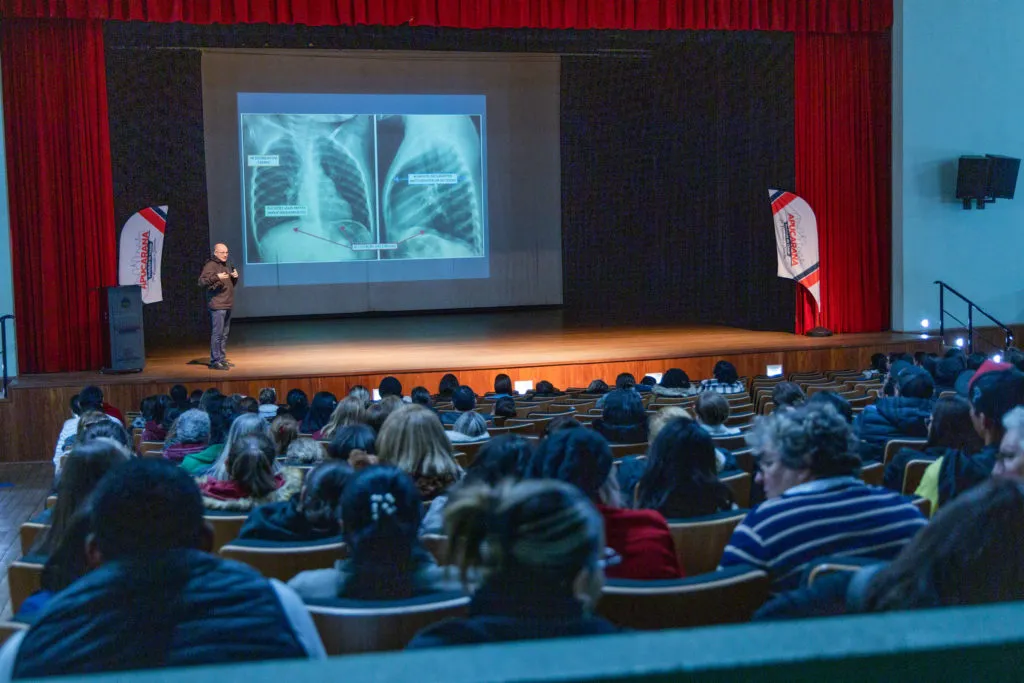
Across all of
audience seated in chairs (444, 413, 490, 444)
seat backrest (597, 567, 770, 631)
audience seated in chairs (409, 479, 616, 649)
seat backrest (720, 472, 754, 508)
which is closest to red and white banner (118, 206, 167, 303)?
audience seated in chairs (444, 413, 490, 444)

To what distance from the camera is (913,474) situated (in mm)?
3186

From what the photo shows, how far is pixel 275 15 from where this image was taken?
9289mm

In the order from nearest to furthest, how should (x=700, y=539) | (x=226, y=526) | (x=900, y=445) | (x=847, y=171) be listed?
1. (x=700, y=539)
2. (x=226, y=526)
3. (x=900, y=445)
4. (x=847, y=171)

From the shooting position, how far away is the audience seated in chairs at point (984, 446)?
2.82 metres

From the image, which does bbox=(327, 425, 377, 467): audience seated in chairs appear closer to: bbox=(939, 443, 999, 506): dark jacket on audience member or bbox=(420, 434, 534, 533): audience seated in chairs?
bbox=(420, 434, 534, 533): audience seated in chairs

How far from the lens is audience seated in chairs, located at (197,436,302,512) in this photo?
10.6 ft

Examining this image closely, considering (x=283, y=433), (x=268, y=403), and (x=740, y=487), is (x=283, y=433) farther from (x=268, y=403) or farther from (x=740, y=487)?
(x=268, y=403)

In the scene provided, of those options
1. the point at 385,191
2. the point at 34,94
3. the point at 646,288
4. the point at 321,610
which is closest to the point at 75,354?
the point at 34,94

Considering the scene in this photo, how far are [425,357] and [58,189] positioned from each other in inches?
132

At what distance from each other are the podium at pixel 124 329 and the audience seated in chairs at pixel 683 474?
690cm

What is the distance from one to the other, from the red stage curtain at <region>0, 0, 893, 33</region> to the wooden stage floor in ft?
9.50

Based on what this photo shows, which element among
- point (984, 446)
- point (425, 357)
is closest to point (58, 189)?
point (425, 357)

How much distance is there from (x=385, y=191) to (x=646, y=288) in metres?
3.58

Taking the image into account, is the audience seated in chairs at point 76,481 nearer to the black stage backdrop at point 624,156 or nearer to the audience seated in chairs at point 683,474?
the audience seated in chairs at point 683,474
